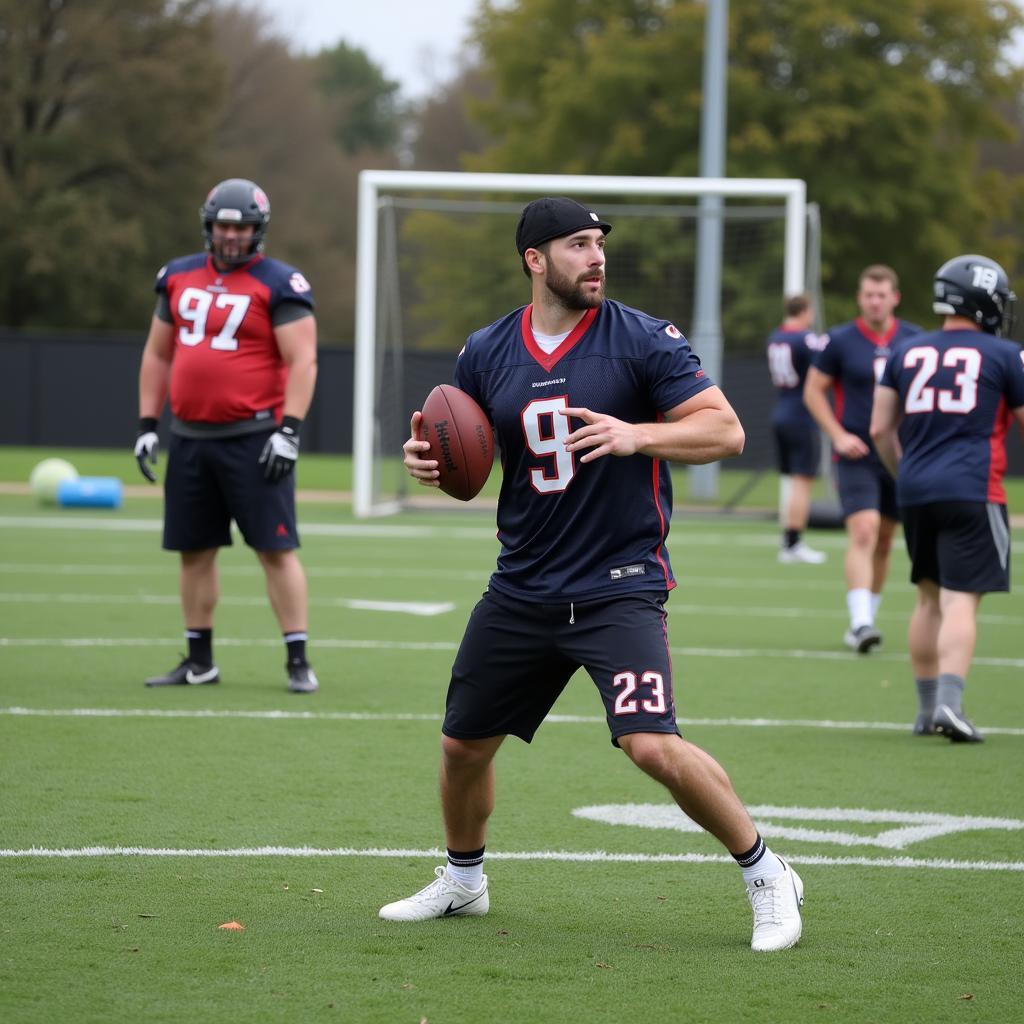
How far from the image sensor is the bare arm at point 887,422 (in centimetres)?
723

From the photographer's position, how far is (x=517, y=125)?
37062mm

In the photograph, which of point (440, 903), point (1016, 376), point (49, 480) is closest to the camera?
point (440, 903)

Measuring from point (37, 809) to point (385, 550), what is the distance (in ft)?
31.3

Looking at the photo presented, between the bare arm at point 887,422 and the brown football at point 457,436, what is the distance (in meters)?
3.09

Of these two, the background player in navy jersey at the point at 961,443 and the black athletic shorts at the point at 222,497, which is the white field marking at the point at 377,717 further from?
the black athletic shorts at the point at 222,497

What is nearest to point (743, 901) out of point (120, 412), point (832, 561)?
point (832, 561)

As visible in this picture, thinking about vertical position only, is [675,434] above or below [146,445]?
above

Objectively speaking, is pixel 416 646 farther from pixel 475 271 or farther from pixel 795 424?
pixel 475 271

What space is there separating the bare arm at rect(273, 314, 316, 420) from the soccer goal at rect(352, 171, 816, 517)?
32.0 feet

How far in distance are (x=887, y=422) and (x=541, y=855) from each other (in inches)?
111

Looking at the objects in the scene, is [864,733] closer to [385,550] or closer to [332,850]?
[332,850]

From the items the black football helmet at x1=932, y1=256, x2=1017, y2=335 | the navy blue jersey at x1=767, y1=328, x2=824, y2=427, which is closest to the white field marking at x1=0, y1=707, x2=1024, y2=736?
the black football helmet at x1=932, y1=256, x2=1017, y2=335

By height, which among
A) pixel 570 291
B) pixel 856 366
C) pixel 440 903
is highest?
pixel 570 291

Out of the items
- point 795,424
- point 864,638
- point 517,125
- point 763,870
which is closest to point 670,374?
point 763,870
